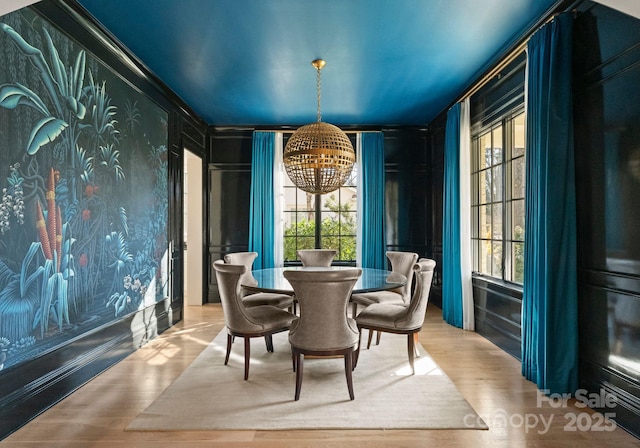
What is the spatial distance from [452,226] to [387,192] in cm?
153

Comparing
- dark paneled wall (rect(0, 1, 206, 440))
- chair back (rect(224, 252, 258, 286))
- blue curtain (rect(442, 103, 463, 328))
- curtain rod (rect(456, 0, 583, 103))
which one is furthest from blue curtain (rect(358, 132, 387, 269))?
dark paneled wall (rect(0, 1, 206, 440))

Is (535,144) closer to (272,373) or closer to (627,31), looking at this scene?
(627,31)

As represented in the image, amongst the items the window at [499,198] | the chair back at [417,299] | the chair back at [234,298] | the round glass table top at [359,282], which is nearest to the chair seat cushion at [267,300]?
the round glass table top at [359,282]

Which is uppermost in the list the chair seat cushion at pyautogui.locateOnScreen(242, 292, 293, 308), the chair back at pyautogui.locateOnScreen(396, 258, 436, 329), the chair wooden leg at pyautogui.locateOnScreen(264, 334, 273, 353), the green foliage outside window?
the green foliage outside window

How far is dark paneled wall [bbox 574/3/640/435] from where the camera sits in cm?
214

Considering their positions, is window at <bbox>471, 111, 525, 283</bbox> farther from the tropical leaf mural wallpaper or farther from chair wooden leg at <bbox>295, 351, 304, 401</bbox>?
the tropical leaf mural wallpaper

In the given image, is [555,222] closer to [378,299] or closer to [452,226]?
[378,299]

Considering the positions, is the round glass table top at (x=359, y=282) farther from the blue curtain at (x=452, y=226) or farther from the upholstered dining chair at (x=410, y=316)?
the blue curtain at (x=452, y=226)

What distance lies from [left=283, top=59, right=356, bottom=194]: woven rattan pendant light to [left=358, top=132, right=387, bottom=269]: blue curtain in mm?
2184

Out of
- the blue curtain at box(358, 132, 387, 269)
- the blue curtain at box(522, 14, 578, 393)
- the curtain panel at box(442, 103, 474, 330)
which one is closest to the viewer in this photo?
the blue curtain at box(522, 14, 578, 393)

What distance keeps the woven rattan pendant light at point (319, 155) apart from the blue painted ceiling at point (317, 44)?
1.52 ft

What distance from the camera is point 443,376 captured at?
293 cm

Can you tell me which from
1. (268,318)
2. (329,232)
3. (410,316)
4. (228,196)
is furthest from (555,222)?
(228,196)

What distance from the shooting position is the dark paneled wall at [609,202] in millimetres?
2141
